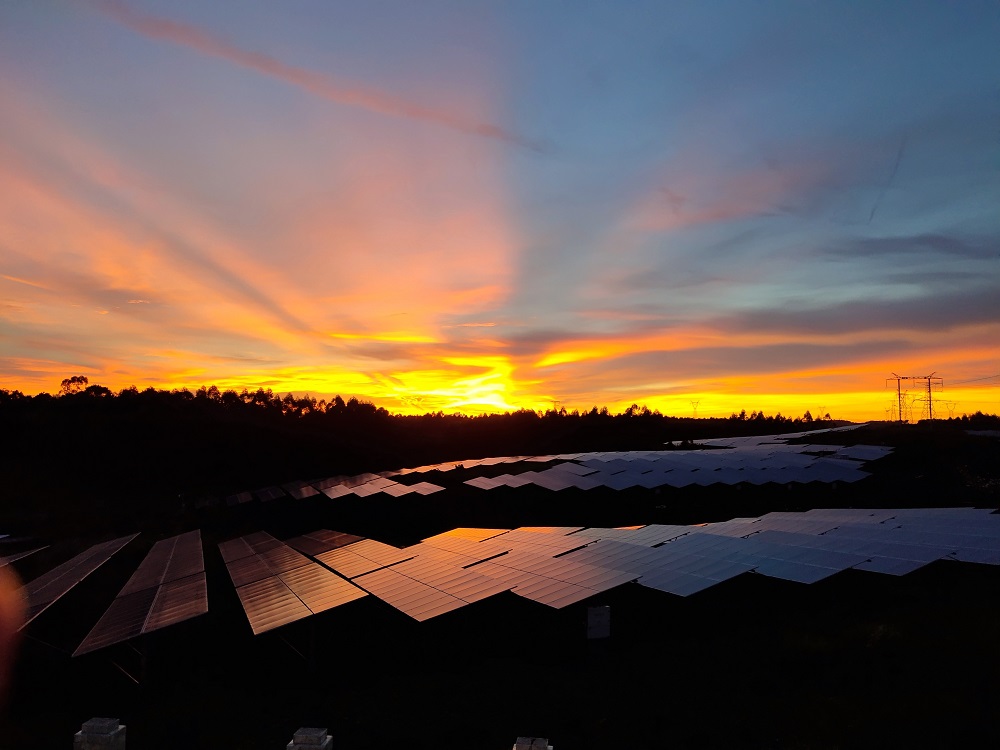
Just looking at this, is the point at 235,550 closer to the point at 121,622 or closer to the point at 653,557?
the point at 121,622

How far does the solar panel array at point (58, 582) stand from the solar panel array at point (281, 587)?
5.88 metres

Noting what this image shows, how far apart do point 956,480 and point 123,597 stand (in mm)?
54815

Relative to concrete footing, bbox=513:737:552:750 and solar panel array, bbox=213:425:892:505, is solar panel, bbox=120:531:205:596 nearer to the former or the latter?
solar panel array, bbox=213:425:892:505

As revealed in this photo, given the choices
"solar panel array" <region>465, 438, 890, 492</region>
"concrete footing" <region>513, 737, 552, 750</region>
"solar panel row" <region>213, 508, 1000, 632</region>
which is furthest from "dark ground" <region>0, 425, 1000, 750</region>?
"solar panel array" <region>465, 438, 890, 492</region>

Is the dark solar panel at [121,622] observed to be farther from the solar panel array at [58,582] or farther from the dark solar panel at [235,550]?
the dark solar panel at [235,550]

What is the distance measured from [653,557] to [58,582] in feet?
80.1

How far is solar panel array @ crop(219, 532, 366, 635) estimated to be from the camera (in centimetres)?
1806

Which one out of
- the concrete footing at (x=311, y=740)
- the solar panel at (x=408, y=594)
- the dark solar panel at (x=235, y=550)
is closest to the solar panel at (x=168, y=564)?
the dark solar panel at (x=235, y=550)

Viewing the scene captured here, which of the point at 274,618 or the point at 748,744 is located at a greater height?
the point at 274,618

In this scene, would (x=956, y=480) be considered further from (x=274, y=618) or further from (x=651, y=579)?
(x=274, y=618)

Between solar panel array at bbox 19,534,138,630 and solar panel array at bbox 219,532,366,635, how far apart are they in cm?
588

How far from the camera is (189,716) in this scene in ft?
53.8

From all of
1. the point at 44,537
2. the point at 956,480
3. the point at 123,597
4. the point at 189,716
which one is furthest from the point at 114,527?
the point at 956,480

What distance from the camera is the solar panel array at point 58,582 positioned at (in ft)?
72.0
